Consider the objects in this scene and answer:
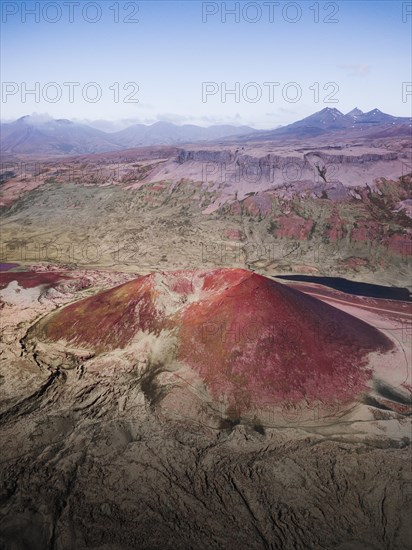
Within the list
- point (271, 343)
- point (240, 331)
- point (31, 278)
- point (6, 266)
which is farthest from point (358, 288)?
point (6, 266)

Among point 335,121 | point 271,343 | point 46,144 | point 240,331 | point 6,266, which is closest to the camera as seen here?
point 271,343

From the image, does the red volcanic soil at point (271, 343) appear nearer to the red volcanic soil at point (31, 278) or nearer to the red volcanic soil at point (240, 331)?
the red volcanic soil at point (240, 331)

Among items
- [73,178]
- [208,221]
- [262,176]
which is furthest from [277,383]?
[73,178]

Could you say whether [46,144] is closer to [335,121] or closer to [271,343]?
[335,121]

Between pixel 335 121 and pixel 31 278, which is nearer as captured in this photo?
Result: pixel 31 278

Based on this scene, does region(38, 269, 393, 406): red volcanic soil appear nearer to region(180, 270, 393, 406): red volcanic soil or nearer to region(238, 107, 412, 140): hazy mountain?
region(180, 270, 393, 406): red volcanic soil

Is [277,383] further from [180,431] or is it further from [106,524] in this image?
[106,524]

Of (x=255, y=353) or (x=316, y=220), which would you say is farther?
(x=316, y=220)
